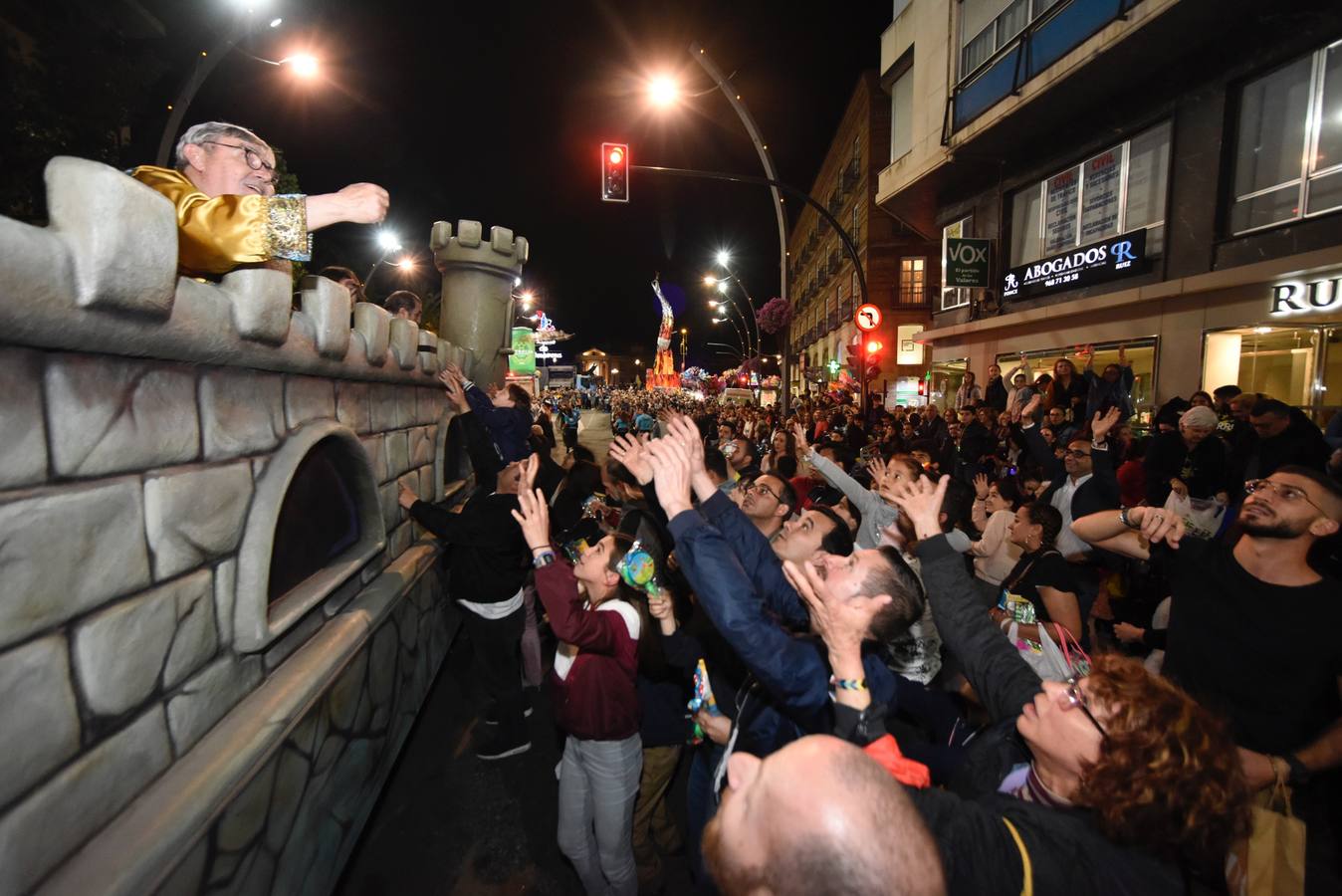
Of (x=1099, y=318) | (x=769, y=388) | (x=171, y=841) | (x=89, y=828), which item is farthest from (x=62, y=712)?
(x=769, y=388)

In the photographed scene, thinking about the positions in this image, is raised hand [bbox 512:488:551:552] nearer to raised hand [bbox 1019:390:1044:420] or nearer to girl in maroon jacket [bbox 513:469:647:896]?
girl in maroon jacket [bbox 513:469:647:896]

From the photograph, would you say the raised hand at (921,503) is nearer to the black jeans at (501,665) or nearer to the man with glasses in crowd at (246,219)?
the man with glasses in crowd at (246,219)

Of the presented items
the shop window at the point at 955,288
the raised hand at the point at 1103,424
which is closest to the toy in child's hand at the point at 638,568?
the raised hand at the point at 1103,424

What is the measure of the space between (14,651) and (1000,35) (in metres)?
17.9

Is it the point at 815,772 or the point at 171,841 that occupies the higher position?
the point at 815,772

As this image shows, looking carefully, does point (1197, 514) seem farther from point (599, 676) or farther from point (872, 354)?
point (872, 354)

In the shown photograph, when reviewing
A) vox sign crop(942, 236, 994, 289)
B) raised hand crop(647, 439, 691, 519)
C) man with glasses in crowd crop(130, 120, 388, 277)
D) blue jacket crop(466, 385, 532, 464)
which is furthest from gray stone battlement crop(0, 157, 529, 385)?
vox sign crop(942, 236, 994, 289)

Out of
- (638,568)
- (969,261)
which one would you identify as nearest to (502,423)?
(638,568)

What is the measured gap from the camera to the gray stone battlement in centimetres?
143

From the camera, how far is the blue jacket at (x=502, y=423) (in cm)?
523

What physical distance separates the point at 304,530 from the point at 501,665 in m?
1.86

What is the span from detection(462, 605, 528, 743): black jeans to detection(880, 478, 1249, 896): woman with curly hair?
3.24 m

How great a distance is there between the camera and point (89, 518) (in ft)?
5.60

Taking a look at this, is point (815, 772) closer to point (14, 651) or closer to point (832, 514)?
point (14, 651)
